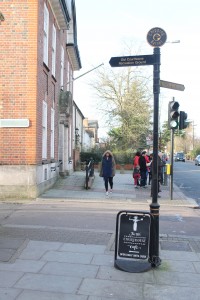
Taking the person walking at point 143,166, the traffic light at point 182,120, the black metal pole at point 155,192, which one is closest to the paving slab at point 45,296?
the black metal pole at point 155,192

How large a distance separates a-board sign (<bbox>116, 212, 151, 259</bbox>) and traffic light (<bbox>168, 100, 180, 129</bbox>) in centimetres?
690

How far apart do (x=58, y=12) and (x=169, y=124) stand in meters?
7.41

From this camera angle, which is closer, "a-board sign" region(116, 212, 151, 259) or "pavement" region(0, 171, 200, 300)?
"pavement" region(0, 171, 200, 300)

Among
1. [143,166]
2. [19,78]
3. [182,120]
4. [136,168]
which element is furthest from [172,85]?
[143,166]

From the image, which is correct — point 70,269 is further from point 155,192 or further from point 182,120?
point 182,120

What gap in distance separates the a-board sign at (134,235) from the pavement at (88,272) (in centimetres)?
22

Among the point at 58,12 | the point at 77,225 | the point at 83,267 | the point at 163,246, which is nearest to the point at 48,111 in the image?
the point at 58,12

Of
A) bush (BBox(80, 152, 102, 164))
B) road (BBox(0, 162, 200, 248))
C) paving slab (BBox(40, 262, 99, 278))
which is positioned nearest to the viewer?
paving slab (BBox(40, 262, 99, 278))

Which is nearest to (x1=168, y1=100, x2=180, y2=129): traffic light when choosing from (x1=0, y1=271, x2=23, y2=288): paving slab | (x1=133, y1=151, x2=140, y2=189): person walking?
(x1=133, y1=151, x2=140, y2=189): person walking

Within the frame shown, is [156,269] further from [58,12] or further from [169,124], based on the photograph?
[58,12]

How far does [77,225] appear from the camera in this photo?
831cm

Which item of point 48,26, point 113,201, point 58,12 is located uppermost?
point 58,12

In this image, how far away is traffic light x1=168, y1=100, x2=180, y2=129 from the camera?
38.2 ft

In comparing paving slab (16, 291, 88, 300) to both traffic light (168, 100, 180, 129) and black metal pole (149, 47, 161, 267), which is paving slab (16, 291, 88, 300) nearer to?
black metal pole (149, 47, 161, 267)
